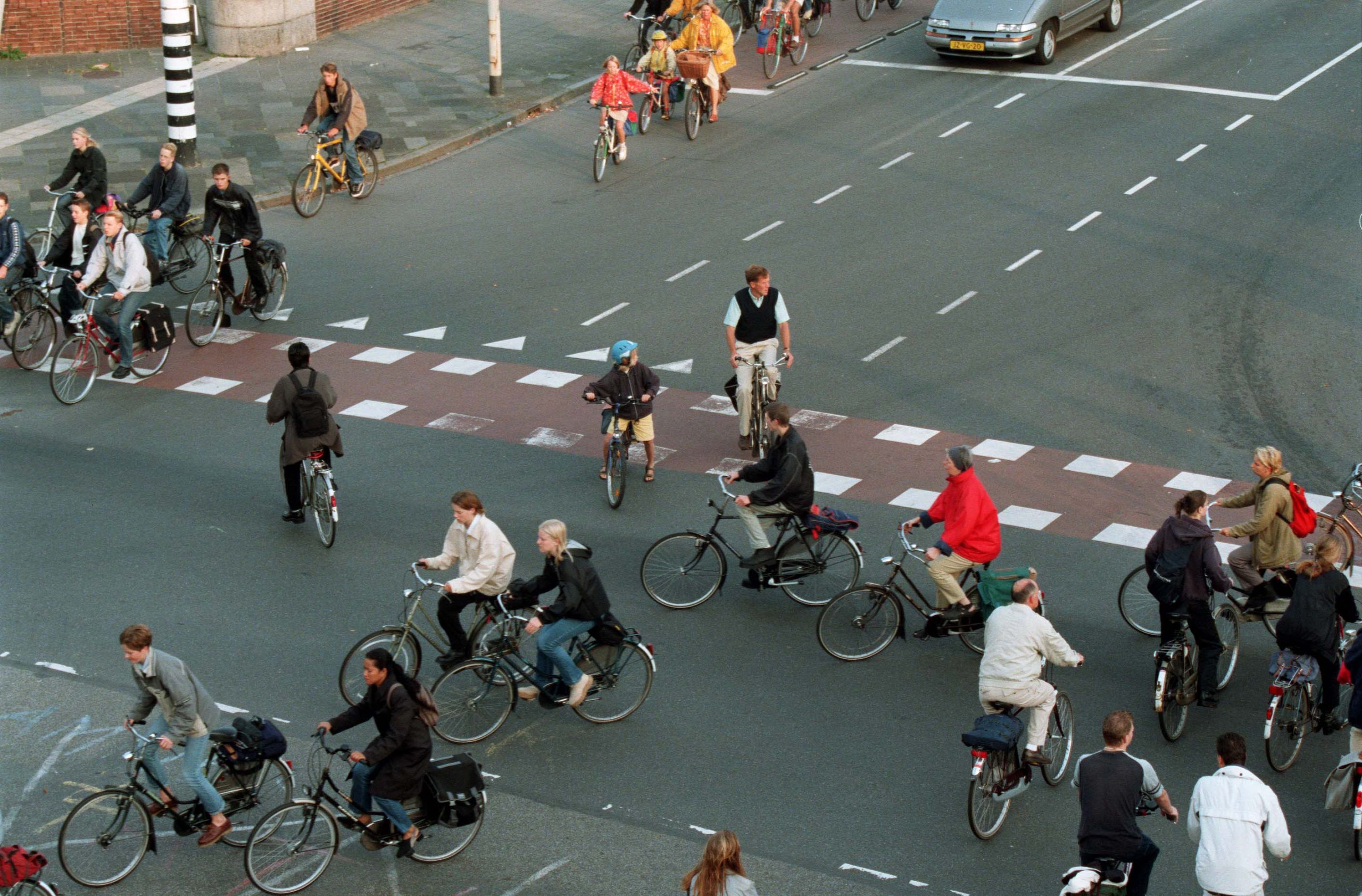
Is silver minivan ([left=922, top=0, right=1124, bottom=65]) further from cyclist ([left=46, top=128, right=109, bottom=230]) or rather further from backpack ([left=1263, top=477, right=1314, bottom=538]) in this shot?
backpack ([left=1263, top=477, right=1314, bottom=538])

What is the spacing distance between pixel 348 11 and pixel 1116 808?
23790 mm

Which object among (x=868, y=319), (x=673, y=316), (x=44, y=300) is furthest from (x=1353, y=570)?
(x=44, y=300)

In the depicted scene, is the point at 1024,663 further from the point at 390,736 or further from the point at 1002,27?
the point at 1002,27

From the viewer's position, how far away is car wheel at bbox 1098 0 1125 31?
2822 cm

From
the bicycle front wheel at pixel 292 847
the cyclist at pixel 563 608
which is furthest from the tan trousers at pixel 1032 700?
the bicycle front wheel at pixel 292 847

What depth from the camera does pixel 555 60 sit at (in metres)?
26.9

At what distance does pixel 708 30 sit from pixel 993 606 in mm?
15203

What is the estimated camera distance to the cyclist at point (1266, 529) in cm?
1091

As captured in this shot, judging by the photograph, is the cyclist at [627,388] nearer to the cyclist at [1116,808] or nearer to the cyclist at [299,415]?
the cyclist at [299,415]

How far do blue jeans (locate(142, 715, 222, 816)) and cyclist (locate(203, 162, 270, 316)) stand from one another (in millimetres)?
8986

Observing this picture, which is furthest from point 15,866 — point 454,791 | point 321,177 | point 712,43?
point 712,43

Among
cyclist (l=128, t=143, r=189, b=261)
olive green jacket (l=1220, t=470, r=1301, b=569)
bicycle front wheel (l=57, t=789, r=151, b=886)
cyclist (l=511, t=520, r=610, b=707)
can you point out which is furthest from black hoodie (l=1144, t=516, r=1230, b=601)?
cyclist (l=128, t=143, r=189, b=261)

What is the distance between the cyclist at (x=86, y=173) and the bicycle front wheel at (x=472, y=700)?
414 inches

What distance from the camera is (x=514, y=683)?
9.99 meters
